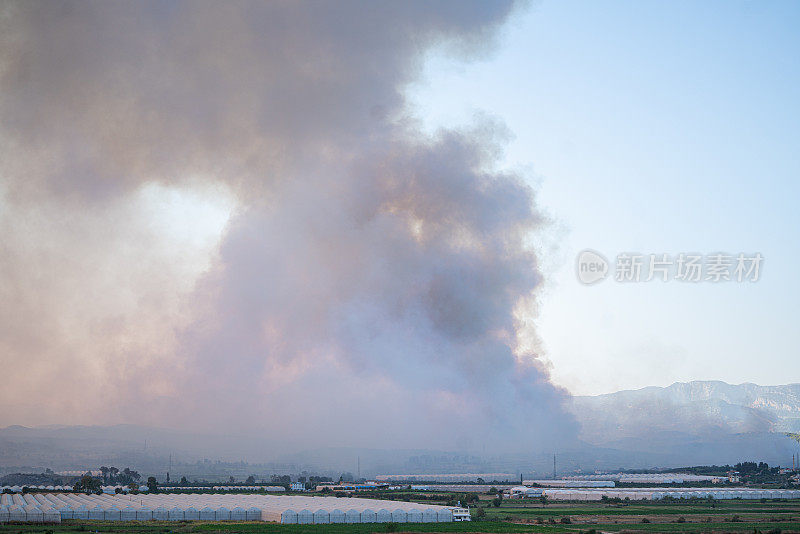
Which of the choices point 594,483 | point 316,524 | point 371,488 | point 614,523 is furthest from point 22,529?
point 594,483

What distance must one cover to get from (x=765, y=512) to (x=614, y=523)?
93.8ft

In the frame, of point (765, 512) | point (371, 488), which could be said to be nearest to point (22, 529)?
point (765, 512)

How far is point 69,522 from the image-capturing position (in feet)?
282

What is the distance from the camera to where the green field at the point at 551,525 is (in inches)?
3019

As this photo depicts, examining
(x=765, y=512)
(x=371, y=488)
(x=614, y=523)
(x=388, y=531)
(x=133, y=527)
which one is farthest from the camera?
(x=371, y=488)

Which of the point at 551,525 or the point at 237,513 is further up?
the point at 237,513

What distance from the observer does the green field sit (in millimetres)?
76688

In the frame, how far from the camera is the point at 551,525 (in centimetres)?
8550

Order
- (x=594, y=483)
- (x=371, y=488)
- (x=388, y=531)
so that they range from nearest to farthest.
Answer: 1. (x=388, y=531)
2. (x=371, y=488)
3. (x=594, y=483)

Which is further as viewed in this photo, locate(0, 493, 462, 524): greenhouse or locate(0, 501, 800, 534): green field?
locate(0, 493, 462, 524): greenhouse

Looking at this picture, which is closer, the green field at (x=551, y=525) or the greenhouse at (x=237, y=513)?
the green field at (x=551, y=525)

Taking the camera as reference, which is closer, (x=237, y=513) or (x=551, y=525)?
(x=551, y=525)

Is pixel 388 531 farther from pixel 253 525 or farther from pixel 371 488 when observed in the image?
pixel 371 488

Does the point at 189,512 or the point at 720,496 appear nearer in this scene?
the point at 189,512
